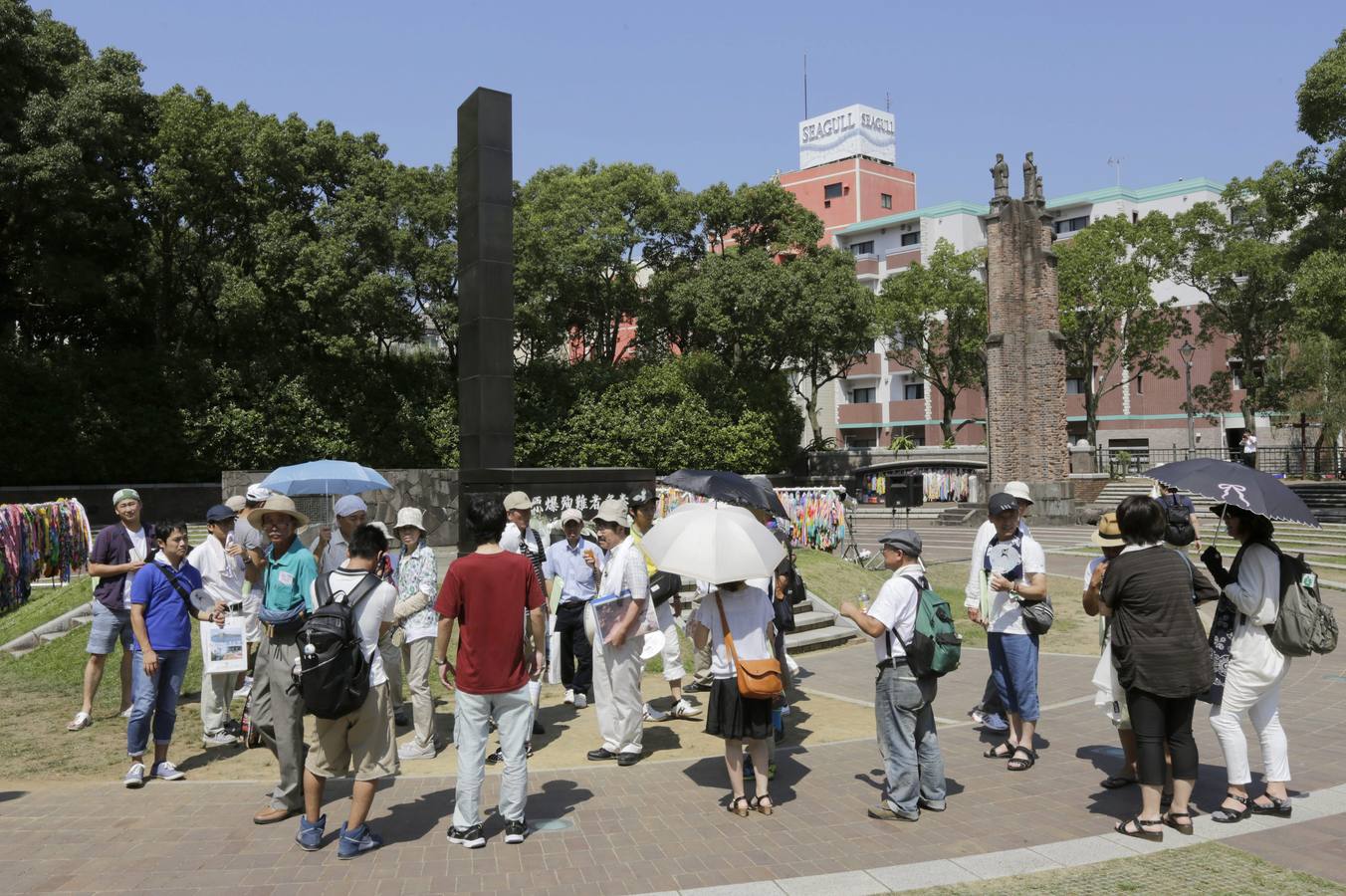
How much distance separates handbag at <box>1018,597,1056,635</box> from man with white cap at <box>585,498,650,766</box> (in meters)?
2.69

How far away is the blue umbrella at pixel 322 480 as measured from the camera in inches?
349

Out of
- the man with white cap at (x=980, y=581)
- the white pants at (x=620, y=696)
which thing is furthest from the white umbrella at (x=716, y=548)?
the man with white cap at (x=980, y=581)

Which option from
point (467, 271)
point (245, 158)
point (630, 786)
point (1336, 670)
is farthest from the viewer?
point (245, 158)

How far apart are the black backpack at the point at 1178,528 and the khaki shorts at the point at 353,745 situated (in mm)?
4732

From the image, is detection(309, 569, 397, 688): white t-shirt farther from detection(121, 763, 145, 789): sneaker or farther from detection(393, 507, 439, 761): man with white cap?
detection(121, 763, 145, 789): sneaker

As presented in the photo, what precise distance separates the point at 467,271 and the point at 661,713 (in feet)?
27.9

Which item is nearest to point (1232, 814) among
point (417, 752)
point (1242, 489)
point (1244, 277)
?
point (1242, 489)

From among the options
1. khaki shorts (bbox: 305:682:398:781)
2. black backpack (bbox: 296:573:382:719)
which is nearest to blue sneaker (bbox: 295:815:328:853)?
khaki shorts (bbox: 305:682:398:781)

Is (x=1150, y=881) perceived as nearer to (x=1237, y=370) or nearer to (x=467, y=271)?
(x=467, y=271)

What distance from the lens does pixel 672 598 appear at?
8195 millimetres

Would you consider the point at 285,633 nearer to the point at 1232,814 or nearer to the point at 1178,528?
the point at 1178,528

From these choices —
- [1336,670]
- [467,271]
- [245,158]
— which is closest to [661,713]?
[1336,670]

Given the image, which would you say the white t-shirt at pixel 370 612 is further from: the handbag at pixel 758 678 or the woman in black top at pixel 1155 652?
the woman in black top at pixel 1155 652

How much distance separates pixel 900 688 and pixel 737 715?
982 mm
